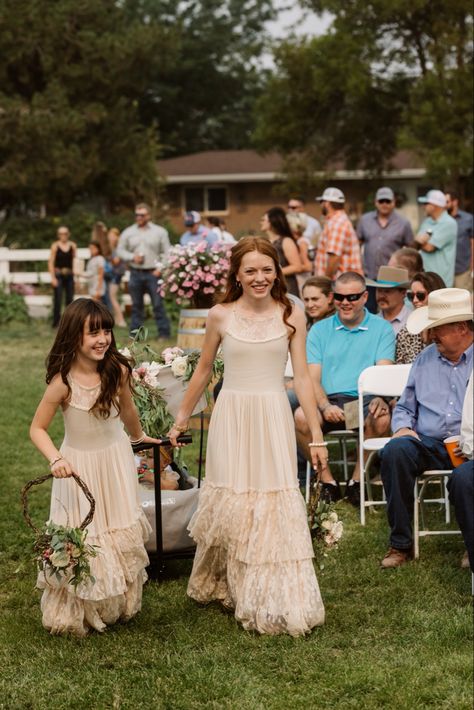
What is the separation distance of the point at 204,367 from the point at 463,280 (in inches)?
344

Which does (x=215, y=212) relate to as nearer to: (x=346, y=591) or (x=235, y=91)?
(x=235, y=91)

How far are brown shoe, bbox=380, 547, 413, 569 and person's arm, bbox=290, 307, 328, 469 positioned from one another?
1.08 m

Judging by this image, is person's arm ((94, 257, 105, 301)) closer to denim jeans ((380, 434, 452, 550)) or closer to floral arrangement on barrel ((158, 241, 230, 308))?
floral arrangement on barrel ((158, 241, 230, 308))

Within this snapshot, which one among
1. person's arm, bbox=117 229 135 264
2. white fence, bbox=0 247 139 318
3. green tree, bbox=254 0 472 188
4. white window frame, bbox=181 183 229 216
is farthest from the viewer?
white window frame, bbox=181 183 229 216

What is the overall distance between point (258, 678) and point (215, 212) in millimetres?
39472

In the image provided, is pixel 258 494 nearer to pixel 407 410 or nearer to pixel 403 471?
pixel 403 471

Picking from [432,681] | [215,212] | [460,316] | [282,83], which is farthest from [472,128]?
[432,681]

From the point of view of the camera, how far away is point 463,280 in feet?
45.1

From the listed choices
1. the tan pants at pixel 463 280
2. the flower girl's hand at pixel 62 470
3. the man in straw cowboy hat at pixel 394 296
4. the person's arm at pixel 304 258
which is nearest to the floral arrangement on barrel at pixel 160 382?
the flower girl's hand at pixel 62 470

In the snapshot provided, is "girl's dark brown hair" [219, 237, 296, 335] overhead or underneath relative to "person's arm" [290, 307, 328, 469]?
overhead

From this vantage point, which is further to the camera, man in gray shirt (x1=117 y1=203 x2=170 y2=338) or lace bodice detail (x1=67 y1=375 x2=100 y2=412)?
man in gray shirt (x1=117 y1=203 x2=170 y2=338)

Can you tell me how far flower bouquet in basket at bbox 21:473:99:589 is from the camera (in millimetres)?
4922

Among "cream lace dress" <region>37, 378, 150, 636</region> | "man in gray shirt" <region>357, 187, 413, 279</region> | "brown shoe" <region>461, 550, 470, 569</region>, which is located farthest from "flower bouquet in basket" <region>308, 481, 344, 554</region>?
"man in gray shirt" <region>357, 187, 413, 279</region>

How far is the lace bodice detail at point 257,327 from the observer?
17.8 feet
